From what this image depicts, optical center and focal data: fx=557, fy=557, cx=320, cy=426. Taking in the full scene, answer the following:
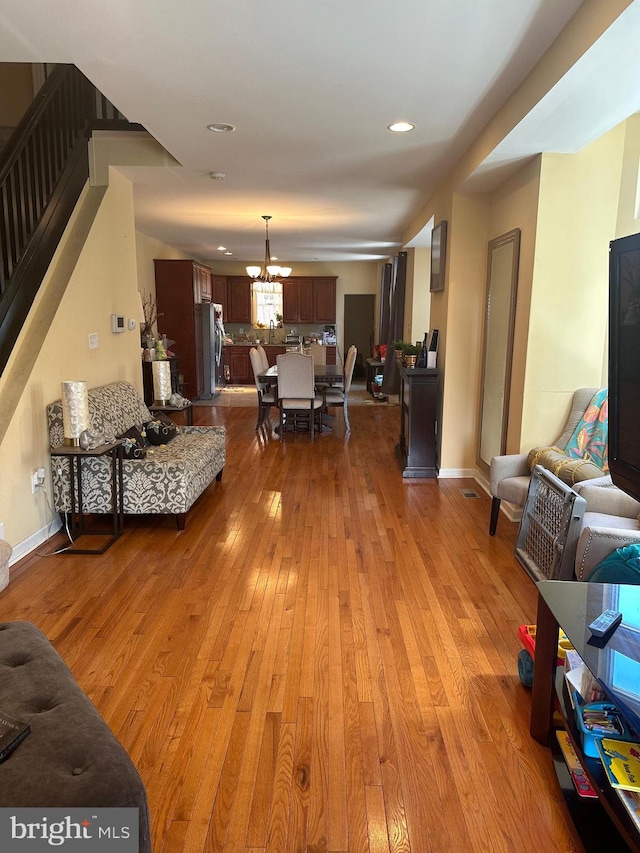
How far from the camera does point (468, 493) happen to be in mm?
4691

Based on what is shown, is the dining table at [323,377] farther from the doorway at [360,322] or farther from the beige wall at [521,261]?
the doorway at [360,322]

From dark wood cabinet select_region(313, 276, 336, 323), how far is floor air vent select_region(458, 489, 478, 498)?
7754 millimetres

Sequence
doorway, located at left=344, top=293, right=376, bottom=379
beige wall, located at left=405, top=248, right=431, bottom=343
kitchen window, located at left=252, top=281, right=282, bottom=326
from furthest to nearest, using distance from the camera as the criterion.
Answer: doorway, located at left=344, top=293, right=376, bottom=379, kitchen window, located at left=252, top=281, right=282, bottom=326, beige wall, located at left=405, top=248, right=431, bottom=343

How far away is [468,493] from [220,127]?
3306 mm

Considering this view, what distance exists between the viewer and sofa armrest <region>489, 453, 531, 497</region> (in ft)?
11.8

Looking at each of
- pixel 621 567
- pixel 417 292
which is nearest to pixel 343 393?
pixel 417 292

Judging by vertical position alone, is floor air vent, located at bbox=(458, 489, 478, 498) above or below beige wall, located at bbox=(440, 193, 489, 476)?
below

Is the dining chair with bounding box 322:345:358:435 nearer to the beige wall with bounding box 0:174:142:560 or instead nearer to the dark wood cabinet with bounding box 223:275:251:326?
the beige wall with bounding box 0:174:142:560

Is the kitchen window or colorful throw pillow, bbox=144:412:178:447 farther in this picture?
the kitchen window

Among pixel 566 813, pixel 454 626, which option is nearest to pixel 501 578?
pixel 454 626

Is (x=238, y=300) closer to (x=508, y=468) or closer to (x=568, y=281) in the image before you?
(x=568, y=281)

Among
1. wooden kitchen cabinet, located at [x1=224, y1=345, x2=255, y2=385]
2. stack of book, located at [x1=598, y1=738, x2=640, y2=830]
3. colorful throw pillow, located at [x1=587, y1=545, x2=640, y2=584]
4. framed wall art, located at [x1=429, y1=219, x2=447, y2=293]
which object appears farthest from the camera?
wooden kitchen cabinet, located at [x1=224, y1=345, x2=255, y2=385]

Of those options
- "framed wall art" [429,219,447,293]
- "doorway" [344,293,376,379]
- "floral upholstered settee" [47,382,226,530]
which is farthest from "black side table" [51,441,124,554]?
A: "doorway" [344,293,376,379]

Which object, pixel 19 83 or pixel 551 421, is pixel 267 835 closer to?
pixel 551 421
